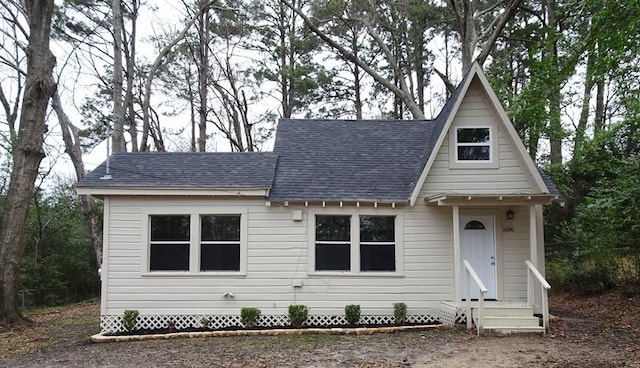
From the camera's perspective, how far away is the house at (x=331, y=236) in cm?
1045

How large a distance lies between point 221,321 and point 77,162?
11.4 metres

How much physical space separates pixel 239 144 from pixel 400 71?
30.6 ft

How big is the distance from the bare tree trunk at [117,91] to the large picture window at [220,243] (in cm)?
983

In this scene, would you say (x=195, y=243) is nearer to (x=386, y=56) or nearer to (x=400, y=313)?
(x=400, y=313)

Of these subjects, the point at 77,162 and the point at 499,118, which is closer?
the point at 499,118

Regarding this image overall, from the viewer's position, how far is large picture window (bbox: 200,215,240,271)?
10672mm

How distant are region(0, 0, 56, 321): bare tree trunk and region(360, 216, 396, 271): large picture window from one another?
810 centimetres

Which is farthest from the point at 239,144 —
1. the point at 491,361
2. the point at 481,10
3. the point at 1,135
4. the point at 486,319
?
the point at 491,361

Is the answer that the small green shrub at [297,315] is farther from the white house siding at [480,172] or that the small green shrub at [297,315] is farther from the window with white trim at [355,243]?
the white house siding at [480,172]

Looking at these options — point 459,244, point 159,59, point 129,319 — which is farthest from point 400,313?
point 159,59

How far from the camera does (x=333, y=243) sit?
10.9 metres

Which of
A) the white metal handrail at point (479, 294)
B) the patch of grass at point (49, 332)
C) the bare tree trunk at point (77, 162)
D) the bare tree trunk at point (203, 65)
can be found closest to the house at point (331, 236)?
the white metal handrail at point (479, 294)

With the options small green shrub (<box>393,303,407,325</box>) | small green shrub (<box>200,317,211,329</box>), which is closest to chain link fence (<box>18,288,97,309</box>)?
small green shrub (<box>200,317,211,329</box>)

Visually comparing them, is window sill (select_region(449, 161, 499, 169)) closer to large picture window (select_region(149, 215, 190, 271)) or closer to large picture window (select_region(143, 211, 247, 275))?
large picture window (select_region(143, 211, 247, 275))
